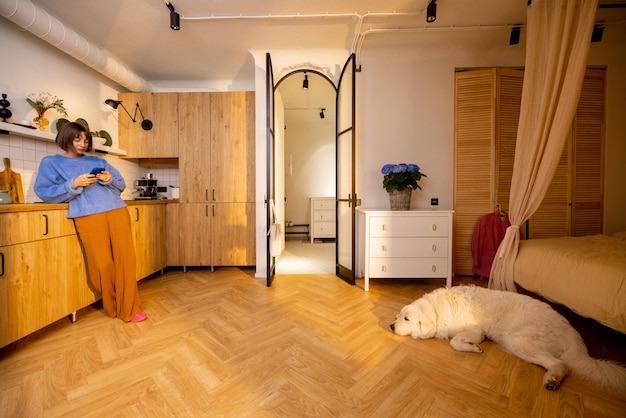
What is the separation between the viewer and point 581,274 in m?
1.60

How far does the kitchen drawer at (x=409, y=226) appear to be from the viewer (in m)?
2.61

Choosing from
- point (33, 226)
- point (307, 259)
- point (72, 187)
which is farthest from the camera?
point (307, 259)

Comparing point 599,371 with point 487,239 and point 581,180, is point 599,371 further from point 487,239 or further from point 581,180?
point 581,180

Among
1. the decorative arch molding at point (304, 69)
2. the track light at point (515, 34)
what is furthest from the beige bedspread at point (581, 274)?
the decorative arch molding at point (304, 69)

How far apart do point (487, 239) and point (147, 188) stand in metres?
4.57

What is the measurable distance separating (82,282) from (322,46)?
351cm

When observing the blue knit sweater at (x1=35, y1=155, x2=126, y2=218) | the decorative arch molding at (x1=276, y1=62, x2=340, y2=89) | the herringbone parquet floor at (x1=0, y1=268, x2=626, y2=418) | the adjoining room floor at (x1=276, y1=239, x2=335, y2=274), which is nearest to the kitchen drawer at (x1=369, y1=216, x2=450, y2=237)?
the herringbone parquet floor at (x1=0, y1=268, x2=626, y2=418)

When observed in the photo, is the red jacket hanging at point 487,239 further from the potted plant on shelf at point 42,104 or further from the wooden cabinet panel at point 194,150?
the potted plant on shelf at point 42,104

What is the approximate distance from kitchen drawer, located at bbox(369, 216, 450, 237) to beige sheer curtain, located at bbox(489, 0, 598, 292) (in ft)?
1.93

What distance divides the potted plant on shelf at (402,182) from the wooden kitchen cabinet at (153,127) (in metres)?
2.87

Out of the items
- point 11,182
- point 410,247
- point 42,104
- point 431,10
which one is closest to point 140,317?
point 11,182

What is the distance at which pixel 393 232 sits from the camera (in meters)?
2.61

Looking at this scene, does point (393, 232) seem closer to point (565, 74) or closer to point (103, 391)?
point (565, 74)

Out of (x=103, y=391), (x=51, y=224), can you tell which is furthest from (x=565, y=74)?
(x=51, y=224)
